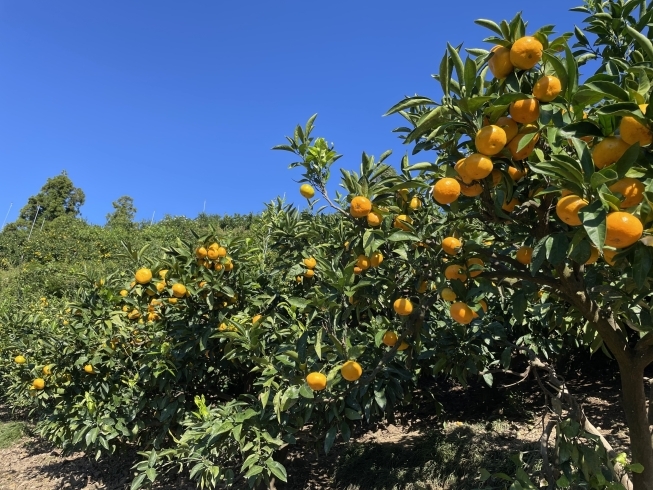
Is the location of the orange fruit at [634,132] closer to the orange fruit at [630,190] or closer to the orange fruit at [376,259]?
the orange fruit at [630,190]

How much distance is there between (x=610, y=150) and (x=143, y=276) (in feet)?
7.82

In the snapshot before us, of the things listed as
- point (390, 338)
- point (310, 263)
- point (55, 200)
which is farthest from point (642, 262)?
point (55, 200)

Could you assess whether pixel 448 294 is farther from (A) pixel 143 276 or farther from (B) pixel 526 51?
(A) pixel 143 276

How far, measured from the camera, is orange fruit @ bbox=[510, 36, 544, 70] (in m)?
1.02

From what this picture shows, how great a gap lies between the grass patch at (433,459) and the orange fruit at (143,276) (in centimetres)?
197

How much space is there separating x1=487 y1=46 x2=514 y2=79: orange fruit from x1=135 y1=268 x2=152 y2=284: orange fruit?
2.17 meters

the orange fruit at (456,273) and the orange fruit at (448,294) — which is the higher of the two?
the orange fruit at (456,273)

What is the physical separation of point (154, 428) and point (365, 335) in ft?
6.63

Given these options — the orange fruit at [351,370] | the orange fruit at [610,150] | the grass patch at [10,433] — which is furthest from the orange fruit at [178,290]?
the grass patch at [10,433]

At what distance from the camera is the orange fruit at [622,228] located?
78 centimetres

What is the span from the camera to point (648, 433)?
61.4 inches

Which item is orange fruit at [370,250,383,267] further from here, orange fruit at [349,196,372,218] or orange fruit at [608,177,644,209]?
orange fruit at [608,177,644,209]

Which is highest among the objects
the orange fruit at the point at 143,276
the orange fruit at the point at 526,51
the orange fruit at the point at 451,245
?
the orange fruit at the point at 143,276

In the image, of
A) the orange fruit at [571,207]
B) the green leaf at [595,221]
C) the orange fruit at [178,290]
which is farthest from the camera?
the orange fruit at [178,290]
